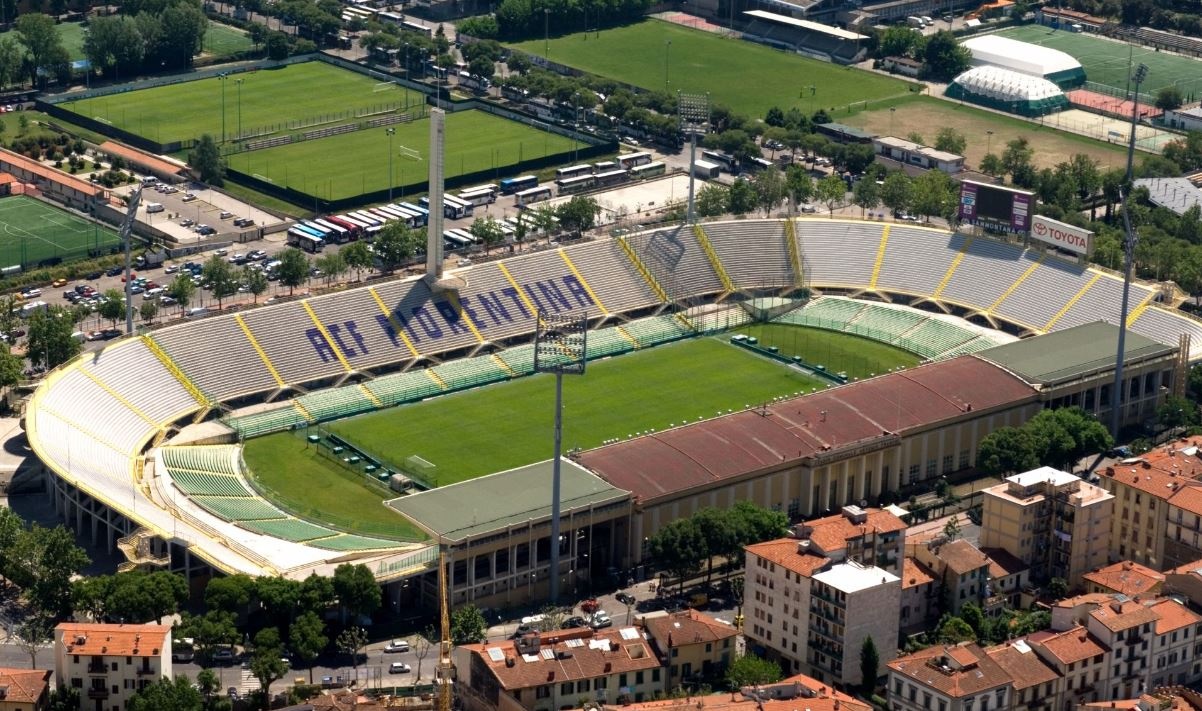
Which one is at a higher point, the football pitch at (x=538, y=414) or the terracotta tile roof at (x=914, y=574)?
the terracotta tile roof at (x=914, y=574)

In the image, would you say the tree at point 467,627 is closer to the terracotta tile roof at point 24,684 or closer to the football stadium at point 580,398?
the football stadium at point 580,398

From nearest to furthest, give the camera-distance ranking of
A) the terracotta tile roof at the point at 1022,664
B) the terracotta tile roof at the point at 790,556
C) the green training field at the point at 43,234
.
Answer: the terracotta tile roof at the point at 1022,664 < the terracotta tile roof at the point at 790,556 < the green training field at the point at 43,234

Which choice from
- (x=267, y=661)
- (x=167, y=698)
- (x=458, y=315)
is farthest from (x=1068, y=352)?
(x=167, y=698)

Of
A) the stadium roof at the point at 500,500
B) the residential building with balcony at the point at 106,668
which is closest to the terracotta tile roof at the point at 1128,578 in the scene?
the stadium roof at the point at 500,500

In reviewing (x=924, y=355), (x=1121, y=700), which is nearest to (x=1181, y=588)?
(x=1121, y=700)

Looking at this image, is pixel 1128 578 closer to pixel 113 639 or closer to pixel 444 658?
pixel 444 658

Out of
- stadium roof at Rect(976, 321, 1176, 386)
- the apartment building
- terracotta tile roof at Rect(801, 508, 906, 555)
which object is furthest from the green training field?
the apartment building

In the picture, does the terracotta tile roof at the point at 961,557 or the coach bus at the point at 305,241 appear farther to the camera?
the coach bus at the point at 305,241

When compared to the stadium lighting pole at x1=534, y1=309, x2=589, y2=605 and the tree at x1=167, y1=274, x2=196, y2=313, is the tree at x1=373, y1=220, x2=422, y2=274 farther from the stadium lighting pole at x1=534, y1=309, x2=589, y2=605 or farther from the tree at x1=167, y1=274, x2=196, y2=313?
the stadium lighting pole at x1=534, y1=309, x2=589, y2=605
